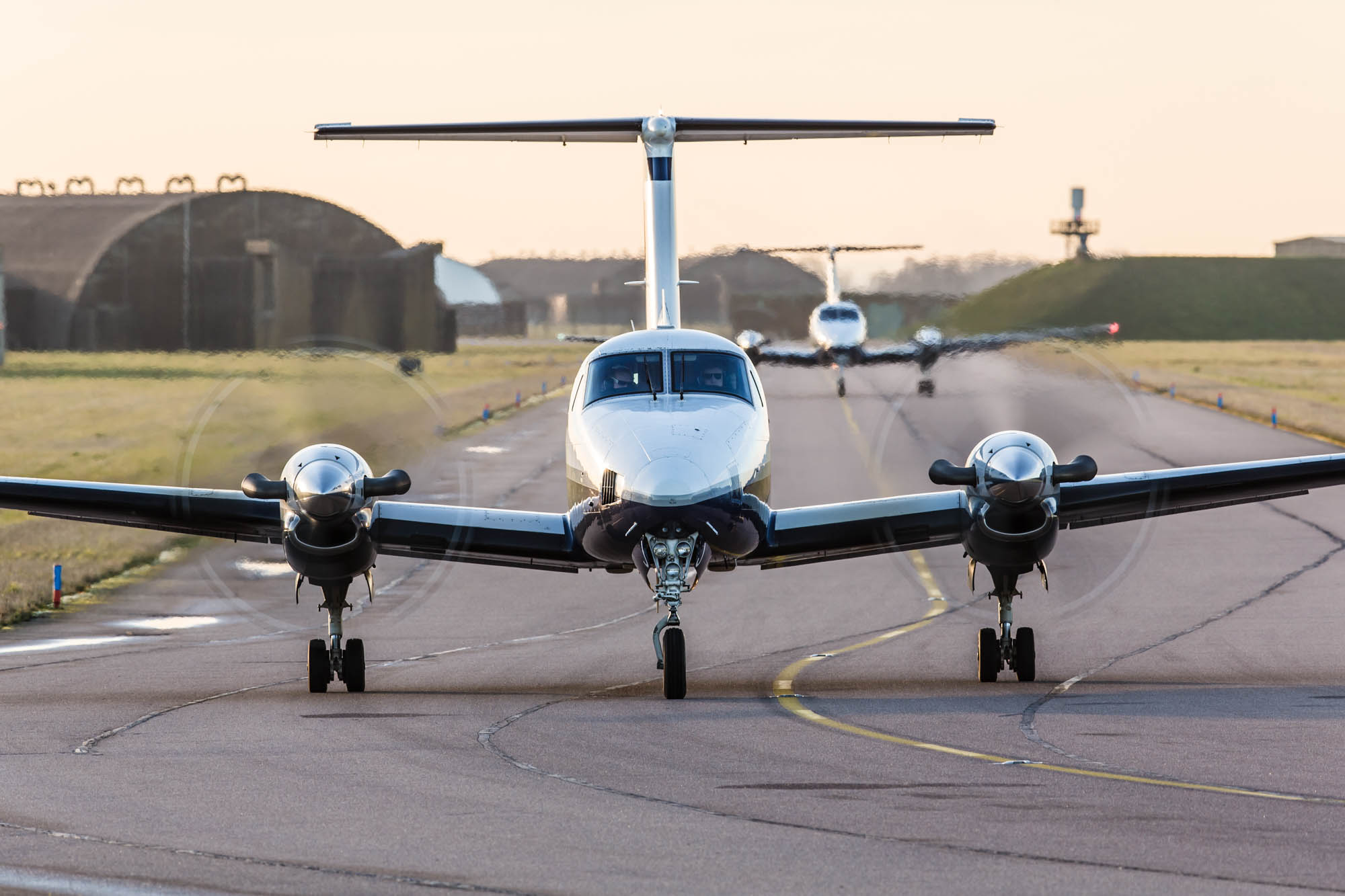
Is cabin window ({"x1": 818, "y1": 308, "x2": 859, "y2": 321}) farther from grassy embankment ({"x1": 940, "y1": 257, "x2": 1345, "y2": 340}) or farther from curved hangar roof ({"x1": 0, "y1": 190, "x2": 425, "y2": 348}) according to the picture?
grassy embankment ({"x1": 940, "y1": 257, "x2": 1345, "y2": 340})

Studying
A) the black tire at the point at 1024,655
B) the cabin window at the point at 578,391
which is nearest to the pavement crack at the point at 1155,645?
the black tire at the point at 1024,655

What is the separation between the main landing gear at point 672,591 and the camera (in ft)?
46.5

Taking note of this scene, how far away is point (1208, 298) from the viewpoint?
14350 centimetres

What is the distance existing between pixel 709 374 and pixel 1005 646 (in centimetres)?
A: 378

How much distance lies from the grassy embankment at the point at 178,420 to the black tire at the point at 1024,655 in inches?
243

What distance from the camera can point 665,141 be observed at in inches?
756

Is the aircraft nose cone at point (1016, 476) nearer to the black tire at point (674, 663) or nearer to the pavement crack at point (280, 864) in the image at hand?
the black tire at point (674, 663)

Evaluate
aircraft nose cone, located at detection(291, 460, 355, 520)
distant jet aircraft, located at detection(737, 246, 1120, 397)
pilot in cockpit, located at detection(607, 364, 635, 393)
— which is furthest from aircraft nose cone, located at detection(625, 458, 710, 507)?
distant jet aircraft, located at detection(737, 246, 1120, 397)

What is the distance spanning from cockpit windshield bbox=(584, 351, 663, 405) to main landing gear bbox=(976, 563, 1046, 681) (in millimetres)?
3669

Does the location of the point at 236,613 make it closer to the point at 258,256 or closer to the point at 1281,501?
the point at 1281,501

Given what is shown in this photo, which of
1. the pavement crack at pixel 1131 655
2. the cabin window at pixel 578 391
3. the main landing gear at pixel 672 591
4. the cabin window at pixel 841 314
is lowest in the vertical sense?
the pavement crack at pixel 1131 655

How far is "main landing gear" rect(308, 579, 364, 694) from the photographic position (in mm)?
15547

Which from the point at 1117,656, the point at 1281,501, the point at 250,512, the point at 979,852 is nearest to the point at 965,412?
the point at 1281,501

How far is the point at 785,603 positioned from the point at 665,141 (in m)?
6.68
